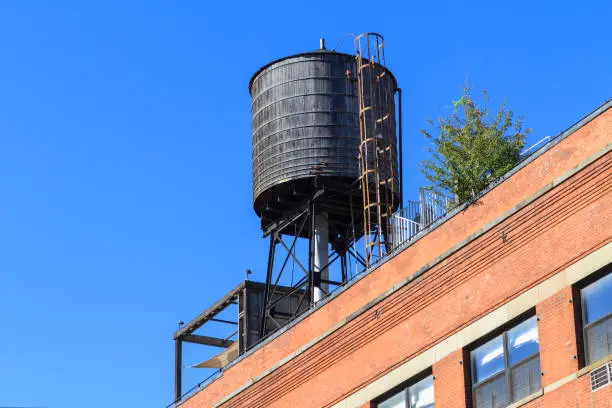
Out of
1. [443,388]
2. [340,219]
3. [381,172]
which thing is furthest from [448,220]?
[340,219]

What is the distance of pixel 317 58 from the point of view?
4619 centimetres

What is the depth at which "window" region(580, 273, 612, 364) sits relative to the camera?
26609 mm

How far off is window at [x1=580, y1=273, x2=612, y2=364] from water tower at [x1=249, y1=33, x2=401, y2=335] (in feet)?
54.3

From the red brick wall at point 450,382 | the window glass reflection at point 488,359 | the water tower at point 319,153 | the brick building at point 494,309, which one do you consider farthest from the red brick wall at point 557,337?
the water tower at point 319,153

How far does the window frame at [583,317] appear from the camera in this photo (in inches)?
1056

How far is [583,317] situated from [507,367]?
6.98ft

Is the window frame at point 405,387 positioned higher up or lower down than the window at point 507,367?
higher up

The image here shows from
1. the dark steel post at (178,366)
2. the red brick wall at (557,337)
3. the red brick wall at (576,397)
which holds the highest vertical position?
the dark steel post at (178,366)

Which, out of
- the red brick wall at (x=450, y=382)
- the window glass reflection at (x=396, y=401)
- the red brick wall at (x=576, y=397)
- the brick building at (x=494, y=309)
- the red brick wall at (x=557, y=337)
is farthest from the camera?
the window glass reflection at (x=396, y=401)

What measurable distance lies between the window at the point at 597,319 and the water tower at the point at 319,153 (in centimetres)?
1656

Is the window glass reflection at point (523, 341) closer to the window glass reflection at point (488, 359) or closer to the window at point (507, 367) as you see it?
the window at point (507, 367)

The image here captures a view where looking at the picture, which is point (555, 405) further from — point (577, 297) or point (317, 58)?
point (317, 58)

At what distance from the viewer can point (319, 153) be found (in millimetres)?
44969

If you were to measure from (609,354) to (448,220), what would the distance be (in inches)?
221
